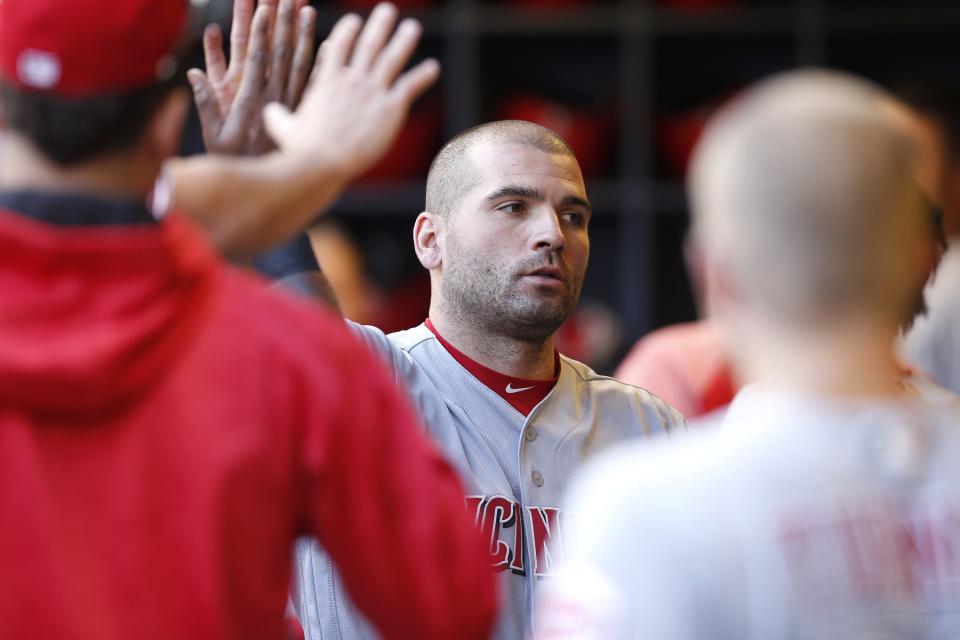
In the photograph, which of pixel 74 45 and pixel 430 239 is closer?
pixel 74 45

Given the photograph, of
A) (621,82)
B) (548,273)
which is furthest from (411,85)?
(621,82)

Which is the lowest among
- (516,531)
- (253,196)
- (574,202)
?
(516,531)

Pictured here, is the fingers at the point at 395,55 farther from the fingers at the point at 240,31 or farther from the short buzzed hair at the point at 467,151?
the short buzzed hair at the point at 467,151

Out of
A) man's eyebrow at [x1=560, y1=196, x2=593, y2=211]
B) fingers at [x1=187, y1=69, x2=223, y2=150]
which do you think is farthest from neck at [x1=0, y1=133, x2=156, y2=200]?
man's eyebrow at [x1=560, y1=196, x2=593, y2=211]

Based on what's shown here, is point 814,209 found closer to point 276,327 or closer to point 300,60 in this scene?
point 276,327

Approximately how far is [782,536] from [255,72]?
0.78 m

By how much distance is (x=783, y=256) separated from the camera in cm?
96

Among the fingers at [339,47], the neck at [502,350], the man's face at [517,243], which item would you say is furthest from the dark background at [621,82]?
the fingers at [339,47]

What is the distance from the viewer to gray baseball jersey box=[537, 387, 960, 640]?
0.96m

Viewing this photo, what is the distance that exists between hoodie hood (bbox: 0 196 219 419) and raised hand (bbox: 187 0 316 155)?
36 cm

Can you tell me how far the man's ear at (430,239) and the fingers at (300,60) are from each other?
737 millimetres

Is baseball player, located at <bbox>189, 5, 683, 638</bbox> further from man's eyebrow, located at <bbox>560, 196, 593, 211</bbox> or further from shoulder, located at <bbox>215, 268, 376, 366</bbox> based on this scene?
shoulder, located at <bbox>215, 268, 376, 366</bbox>

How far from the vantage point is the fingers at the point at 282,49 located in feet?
4.77

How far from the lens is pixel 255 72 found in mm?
1445
